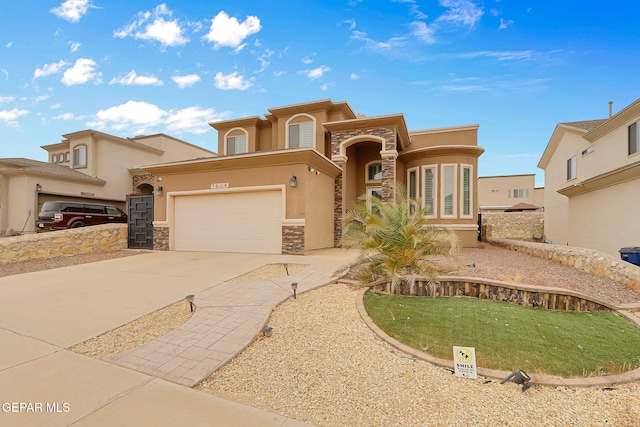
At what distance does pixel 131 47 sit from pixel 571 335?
15683 millimetres

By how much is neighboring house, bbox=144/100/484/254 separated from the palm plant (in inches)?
175

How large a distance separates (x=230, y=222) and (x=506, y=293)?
9.44 m

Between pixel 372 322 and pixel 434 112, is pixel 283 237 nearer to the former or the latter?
pixel 372 322

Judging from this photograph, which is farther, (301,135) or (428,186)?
(301,135)

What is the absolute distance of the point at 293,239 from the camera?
10.1 m

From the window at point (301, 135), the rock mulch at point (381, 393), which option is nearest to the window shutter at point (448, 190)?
the window at point (301, 135)

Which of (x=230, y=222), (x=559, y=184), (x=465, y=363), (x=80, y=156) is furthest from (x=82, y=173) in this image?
(x=559, y=184)

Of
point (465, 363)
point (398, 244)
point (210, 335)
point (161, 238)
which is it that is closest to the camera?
point (465, 363)

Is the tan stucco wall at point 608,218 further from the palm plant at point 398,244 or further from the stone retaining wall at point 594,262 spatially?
the palm plant at point 398,244

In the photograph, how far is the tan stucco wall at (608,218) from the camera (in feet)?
30.5

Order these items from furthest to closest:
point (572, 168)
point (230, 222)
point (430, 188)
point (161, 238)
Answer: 1. point (572, 168)
2. point (430, 188)
3. point (161, 238)
4. point (230, 222)

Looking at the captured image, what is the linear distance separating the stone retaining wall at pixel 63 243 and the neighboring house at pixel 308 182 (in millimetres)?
1992

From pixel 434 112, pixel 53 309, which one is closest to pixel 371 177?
pixel 434 112

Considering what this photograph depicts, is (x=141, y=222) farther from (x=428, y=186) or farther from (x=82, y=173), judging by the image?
(x=428, y=186)
